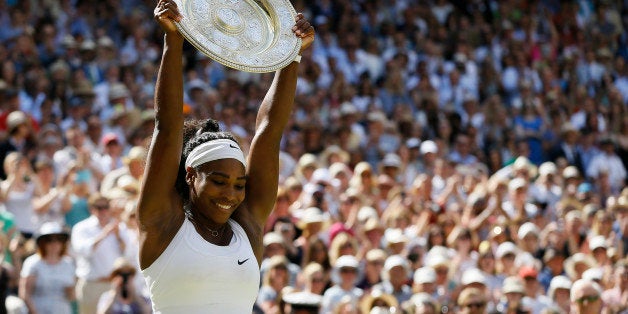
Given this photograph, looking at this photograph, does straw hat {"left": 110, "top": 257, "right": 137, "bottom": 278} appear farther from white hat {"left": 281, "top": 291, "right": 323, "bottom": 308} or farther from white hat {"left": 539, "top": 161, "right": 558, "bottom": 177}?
white hat {"left": 539, "top": 161, "right": 558, "bottom": 177}

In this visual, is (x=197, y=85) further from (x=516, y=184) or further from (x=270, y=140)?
(x=270, y=140)

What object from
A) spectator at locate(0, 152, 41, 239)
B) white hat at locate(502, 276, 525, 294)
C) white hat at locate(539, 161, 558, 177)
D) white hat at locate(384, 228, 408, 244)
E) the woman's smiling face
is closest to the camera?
the woman's smiling face

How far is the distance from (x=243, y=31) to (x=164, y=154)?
657 mm

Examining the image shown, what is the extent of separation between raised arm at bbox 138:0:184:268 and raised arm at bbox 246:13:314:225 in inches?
17.8

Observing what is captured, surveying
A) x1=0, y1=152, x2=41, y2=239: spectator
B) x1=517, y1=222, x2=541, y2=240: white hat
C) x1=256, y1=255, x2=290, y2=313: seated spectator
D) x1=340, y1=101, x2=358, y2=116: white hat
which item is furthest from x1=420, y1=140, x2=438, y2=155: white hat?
x1=0, y1=152, x2=41, y2=239: spectator

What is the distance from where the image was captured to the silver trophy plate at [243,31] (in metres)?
4.20

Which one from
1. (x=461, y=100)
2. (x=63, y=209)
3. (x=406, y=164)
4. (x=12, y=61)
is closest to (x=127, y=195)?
(x=63, y=209)

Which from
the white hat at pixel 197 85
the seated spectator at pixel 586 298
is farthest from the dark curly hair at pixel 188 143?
the white hat at pixel 197 85

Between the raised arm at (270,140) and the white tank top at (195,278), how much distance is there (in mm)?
397

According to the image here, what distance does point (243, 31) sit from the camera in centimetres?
443

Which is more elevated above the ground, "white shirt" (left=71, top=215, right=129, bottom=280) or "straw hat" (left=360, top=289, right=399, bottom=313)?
"straw hat" (left=360, top=289, right=399, bottom=313)

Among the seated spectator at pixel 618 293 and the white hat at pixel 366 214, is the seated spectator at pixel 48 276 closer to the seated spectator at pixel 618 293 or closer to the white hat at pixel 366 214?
the white hat at pixel 366 214

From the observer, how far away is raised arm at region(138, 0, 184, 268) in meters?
4.02

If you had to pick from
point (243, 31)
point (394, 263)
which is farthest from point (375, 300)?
point (243, 31)
